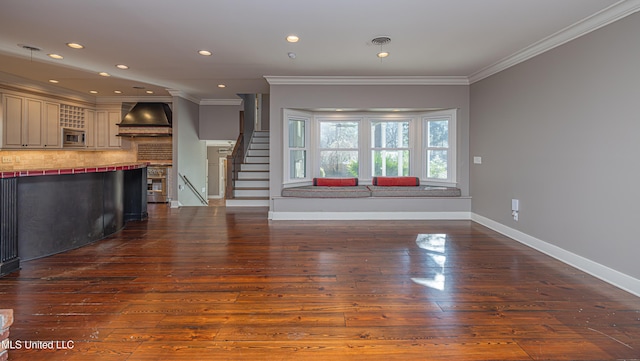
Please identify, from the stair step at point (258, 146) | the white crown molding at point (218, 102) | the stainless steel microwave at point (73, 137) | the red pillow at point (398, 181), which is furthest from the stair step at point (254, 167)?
the stainless steel microwave at point (73, 137)

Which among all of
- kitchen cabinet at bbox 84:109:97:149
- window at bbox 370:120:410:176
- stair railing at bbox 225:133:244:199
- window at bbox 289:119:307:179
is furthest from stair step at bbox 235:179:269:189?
kitchen cabinet at bbox 84:109:97:149

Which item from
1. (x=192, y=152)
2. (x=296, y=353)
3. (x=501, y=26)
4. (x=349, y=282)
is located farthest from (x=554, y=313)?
(x=192, y=152)

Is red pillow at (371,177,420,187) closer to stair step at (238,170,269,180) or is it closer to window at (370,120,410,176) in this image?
window at (370,120,410,176)

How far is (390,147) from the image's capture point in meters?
6.64

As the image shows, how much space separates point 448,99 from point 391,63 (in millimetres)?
1560

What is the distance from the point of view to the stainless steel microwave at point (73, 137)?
7.15 m

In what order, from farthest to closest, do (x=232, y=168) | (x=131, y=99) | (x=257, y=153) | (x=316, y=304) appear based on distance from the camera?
(x=257, y=153)
(x=131, y=99)
(x=232, y=168)
(x=316, y=304)

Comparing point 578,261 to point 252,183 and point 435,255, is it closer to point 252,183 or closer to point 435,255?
point 435,255

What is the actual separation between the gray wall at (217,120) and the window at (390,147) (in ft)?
11.9

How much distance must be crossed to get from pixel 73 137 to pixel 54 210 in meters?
4.81

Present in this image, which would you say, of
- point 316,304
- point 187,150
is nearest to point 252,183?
point 187,150

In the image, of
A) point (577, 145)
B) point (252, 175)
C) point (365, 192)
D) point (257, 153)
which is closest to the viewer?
point (577, 145)

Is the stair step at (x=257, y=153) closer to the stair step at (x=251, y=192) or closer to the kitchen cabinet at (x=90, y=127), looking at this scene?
the stair step at (x=251, y=192)

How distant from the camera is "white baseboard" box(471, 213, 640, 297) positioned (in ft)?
9.15
